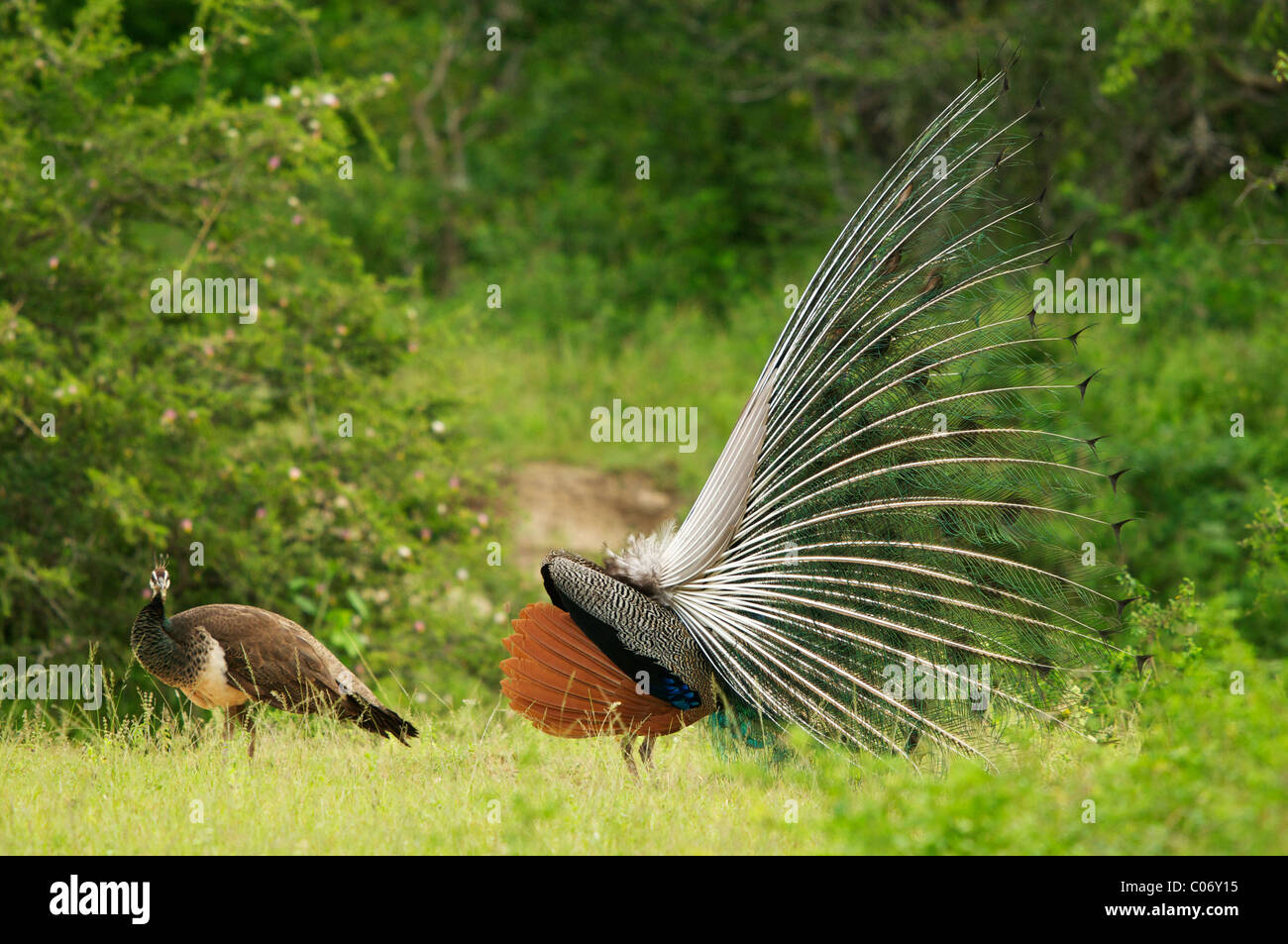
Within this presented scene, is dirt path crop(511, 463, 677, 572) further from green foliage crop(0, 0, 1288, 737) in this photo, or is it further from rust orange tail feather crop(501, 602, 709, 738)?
rust orange tail feather crop(501, 602, 709, 738)

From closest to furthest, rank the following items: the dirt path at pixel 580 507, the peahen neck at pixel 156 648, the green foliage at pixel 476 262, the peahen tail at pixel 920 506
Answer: the peahen tail at pixel 920 506 < the peahen neck at pixel 156 648 < the green foliage at pixel 476 262 < the dirt path at pixel 580 507

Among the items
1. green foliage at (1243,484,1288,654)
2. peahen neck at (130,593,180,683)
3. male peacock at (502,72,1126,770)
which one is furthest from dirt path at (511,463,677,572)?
male peacock at (502,72,1126,770)

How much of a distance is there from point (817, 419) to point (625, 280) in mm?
13068

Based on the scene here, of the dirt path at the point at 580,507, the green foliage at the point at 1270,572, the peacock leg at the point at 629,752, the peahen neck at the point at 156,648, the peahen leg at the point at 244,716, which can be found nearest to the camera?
Result: the peacock leg at the point at 629,752

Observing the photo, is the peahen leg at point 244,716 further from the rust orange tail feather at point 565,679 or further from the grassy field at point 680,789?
the rust orange tail feather at point 565,679

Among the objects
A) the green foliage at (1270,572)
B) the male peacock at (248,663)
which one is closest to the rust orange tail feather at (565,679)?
the male peacock at (248,663)

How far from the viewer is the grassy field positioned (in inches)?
152

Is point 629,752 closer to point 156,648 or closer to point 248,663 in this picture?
point 248,663

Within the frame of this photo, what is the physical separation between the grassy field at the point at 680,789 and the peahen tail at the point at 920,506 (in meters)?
0.31

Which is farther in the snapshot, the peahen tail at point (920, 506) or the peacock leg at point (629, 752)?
the peacock leg at point (629, 752)

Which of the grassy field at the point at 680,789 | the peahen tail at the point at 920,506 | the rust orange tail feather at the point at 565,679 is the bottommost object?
the grassy field at the point at 680,789

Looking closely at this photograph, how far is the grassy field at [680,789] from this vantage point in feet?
12.6

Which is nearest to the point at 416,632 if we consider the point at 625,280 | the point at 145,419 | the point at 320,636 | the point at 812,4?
the point at 320,636

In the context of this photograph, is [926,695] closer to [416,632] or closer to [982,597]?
[982,597]
